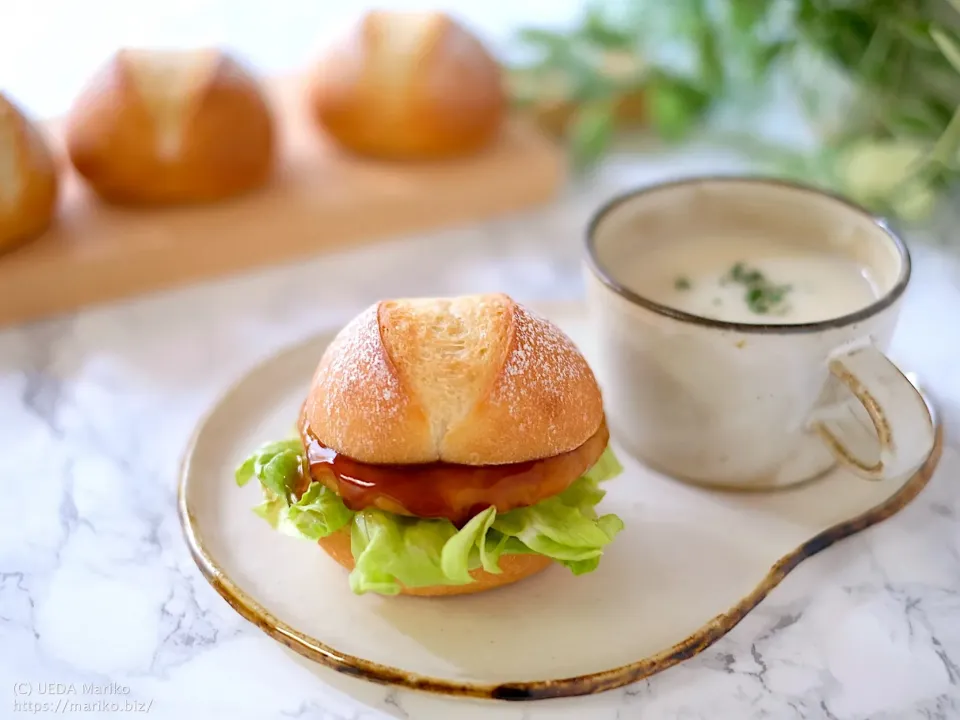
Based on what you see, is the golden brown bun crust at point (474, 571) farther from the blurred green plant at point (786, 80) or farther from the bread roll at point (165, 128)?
the blurred green plant at point (786, 80)

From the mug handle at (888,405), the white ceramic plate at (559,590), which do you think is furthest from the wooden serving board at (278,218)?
the mug handle at (888,405)

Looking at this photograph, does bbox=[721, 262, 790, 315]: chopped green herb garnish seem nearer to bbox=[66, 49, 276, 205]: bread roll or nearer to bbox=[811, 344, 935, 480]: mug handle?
bbox=[811, 344, 935, 480]: mug handle

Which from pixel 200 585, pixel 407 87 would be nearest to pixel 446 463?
pixel 200 585

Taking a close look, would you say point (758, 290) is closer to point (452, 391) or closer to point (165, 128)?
point (452, 391)

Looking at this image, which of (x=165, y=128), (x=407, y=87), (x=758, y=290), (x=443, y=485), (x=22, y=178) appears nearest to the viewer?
(x=443, y=485)

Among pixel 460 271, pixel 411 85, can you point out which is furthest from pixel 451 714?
pixel 411 85

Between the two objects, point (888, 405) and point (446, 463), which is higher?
point (888, 405)

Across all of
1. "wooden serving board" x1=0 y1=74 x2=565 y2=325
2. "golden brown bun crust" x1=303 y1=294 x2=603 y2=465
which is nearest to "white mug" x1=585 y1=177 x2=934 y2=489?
"golden brown bun crust" x1=303 y1=294 x2=603 y2=465
